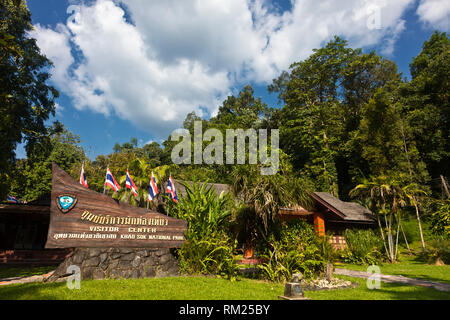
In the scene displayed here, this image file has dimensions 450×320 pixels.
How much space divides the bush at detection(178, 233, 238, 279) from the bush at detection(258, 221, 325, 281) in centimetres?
116

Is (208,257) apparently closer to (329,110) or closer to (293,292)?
(293,292)

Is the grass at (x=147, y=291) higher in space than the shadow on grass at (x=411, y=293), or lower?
higher

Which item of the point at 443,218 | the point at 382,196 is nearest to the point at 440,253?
the point at 382,196

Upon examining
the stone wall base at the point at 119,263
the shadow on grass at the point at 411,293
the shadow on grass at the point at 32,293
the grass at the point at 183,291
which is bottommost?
the shadow on grass at the point at 411,293

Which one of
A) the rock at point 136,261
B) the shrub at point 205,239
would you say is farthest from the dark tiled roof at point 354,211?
the rock at point 136,261

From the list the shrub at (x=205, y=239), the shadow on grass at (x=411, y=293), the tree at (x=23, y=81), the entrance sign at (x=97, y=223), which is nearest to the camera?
the shadow on grass at (x=411, y=293)

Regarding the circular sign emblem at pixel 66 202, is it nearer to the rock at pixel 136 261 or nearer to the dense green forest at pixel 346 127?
the rock at pixel 136 261

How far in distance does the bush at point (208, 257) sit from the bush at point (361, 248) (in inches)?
371

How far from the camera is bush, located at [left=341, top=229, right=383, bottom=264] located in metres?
15.3

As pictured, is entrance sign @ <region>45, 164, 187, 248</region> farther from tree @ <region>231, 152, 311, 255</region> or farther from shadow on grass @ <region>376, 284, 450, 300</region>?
shadow on grass @ <region>376, 284, 450, 300</region>

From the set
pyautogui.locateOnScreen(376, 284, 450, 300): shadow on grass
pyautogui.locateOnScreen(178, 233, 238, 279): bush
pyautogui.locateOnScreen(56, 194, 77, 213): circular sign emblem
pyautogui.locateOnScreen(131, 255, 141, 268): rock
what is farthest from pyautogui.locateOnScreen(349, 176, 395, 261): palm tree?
pyautogui.locateOnScreen(56, 194, 77, 213): circular sign emblem

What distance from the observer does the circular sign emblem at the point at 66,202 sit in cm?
769
